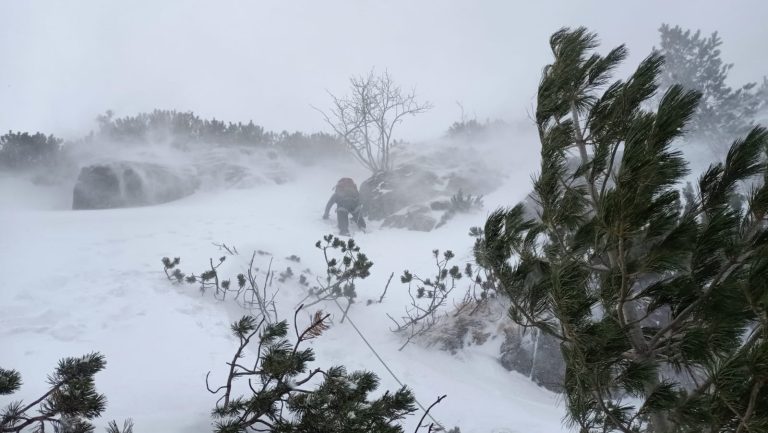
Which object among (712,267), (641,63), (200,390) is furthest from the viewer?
(200,390)

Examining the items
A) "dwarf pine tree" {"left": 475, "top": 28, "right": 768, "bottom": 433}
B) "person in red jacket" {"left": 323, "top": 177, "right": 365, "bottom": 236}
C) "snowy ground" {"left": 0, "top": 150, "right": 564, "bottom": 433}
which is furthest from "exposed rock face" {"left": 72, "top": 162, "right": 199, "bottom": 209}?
"dwarf pine tree" {"left": 475, "top": 28, "right": 768, "bottom": 433}

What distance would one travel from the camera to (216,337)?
5.61 meters

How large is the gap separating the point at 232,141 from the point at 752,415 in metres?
23.4

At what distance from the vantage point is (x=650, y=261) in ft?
5.92

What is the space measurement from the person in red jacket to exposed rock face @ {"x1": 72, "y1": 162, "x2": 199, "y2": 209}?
706cm

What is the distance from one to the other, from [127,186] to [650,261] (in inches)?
695

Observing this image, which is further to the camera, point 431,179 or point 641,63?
point 431,179

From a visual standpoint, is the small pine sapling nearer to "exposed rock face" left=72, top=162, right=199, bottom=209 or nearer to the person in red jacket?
the person in red jacket

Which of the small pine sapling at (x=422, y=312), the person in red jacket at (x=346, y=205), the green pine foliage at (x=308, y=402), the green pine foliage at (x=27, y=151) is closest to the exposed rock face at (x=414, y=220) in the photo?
the person in red jacket at (x=346, y=205)

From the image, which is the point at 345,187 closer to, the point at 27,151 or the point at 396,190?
the point at 396,190

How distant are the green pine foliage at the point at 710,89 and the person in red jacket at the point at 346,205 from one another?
16.5m

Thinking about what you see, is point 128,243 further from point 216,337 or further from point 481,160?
point 481,160

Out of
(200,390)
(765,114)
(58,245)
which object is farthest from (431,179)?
(765,114)

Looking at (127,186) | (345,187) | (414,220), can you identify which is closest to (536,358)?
(414,220)
